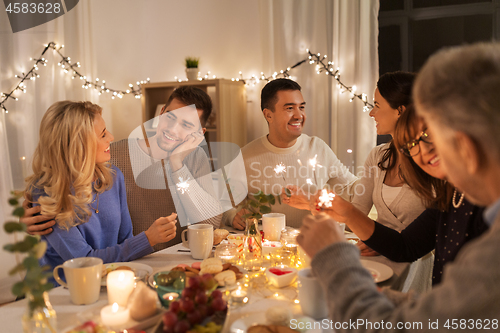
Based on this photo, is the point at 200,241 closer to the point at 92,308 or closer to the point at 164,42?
the point at 92,308

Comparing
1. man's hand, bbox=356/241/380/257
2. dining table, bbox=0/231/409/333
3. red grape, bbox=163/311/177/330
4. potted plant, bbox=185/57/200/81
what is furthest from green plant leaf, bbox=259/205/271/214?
potted plant, bbox=185/57/200/81

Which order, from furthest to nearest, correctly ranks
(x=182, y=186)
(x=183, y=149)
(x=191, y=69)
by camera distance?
(x=191, y=69), (x=183, y=149), (x=182, y=186)

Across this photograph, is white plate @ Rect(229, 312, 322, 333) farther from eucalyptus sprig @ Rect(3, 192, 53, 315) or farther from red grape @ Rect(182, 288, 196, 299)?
eucalyptus sprig @ Rect(3, 192, 53, 315)

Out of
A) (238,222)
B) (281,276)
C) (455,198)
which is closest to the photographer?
(281,276)

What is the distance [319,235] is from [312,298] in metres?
0.20

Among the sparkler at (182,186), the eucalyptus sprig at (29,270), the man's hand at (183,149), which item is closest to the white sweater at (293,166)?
the man's hand at (183,149)

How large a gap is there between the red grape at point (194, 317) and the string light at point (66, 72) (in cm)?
299

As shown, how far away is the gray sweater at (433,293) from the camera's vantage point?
2.10 feet

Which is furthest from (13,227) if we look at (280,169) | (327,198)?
(280,169)

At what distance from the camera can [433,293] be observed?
2.32ft

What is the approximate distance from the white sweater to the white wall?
Answer: 3.36ft

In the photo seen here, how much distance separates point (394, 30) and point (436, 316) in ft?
12.2

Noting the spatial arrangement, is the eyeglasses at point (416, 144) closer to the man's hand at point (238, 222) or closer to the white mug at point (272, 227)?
the white mug at point (272, 227)

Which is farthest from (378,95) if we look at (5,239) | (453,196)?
(5,239)
